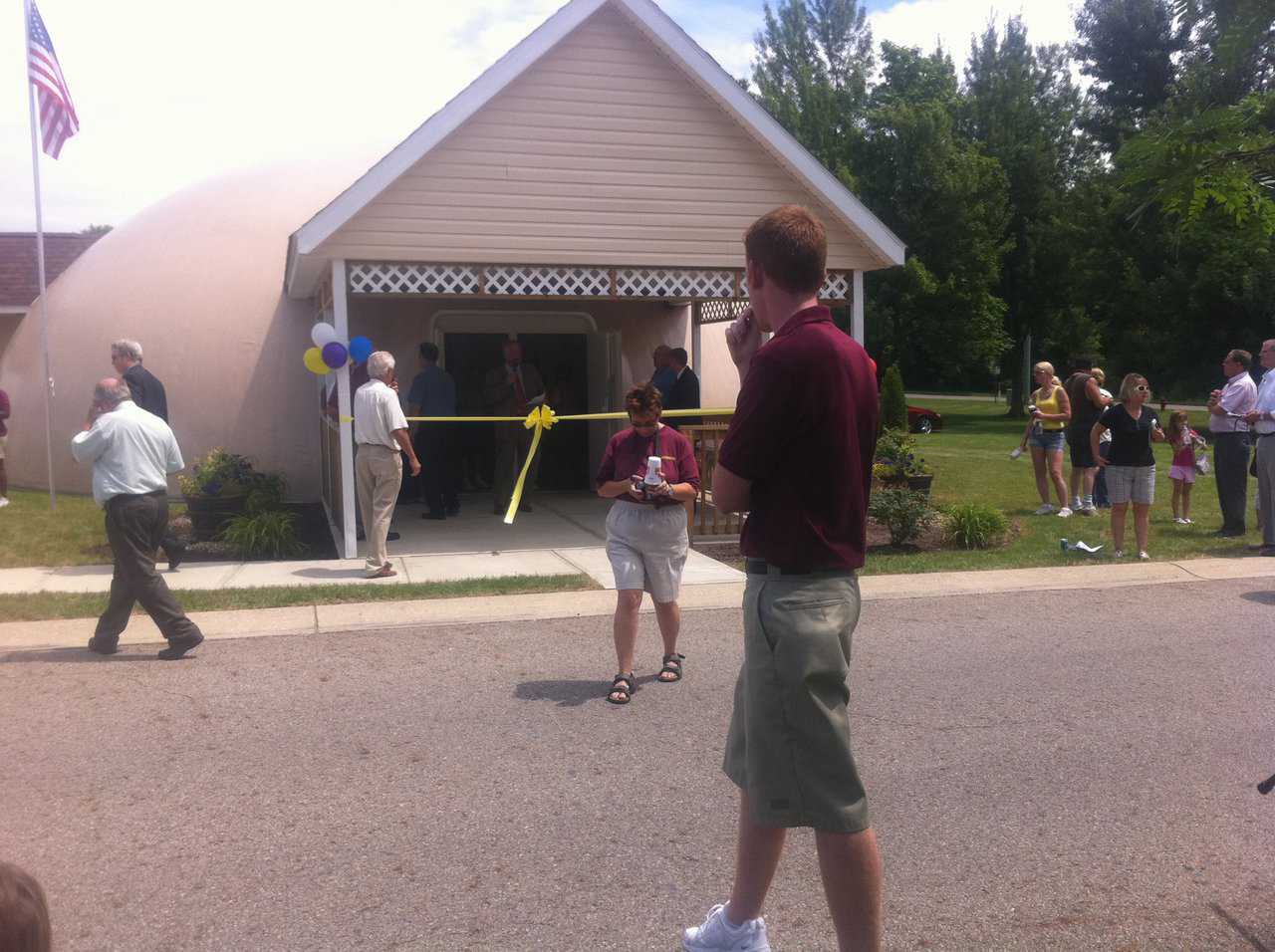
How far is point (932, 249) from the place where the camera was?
39875 mm

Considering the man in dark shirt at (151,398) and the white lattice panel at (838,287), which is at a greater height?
the white lattice panel at (838,287)

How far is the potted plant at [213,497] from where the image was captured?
12297 millimetres

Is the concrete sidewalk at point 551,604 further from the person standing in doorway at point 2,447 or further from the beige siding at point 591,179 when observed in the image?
the person standing in doorway at point 2,447

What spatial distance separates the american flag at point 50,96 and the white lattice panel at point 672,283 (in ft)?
25.9

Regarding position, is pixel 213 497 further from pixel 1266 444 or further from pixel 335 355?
pixel 1266 444

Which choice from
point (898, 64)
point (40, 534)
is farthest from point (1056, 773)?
point (898, 64)

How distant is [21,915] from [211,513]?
11126 millimetres

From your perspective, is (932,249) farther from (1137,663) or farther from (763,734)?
(763,734)

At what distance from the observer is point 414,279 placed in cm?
1169

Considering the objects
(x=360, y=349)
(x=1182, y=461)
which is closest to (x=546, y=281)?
(x=360, y=349)

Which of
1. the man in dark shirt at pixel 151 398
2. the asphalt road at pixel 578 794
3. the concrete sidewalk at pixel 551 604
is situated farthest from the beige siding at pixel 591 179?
the asphalt road at pixel 578 794

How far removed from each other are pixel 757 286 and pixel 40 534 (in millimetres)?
11538

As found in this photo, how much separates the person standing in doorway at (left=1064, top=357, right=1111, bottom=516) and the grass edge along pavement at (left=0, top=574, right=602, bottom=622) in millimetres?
6750

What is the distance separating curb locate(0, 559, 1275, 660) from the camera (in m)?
8.15
